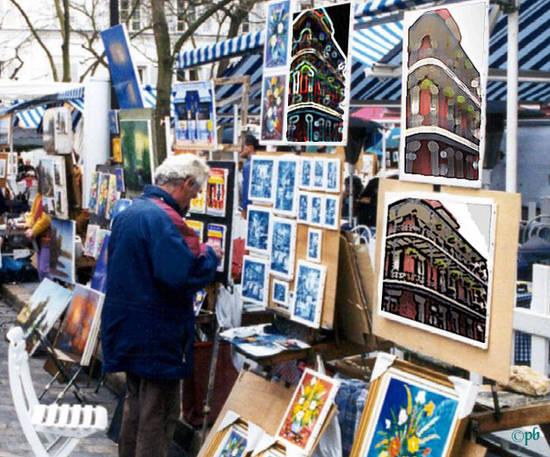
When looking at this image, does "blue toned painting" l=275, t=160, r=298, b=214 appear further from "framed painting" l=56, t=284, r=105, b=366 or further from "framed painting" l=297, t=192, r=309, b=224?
"framed painting" l=56, t=284, r=105, b=366

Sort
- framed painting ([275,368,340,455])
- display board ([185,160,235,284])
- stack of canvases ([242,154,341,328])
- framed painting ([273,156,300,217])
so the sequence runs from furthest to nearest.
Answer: display board ([185,160,235,284])
framed painting ([273,156,300,217])
stack of canvases ([242,154,341,328])
framed painting ([275,368,340,455])

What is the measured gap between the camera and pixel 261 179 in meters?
4.82

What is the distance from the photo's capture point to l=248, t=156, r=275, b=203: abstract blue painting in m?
4.76

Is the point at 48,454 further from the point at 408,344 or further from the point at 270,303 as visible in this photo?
the point at 408,344

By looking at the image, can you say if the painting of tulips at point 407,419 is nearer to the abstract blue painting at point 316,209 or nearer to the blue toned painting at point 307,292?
the blue toned painting at point 307,292

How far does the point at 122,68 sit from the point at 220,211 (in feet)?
7.30

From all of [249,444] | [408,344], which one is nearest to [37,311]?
[249,444]

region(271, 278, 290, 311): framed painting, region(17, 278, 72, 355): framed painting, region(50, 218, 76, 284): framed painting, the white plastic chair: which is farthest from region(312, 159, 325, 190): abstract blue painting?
region(50, 218, 76, 284): framed painting

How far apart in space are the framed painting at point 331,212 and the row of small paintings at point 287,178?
0.14 ft

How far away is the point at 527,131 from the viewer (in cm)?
1231

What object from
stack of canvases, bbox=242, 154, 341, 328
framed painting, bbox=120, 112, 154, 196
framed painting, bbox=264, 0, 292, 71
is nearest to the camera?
stack of canvases, bbox=242, 154, 341, 328

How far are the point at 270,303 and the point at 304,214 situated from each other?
1.91ft

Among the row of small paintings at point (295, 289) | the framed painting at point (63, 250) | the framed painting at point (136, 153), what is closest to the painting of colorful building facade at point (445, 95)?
the row of small paintings at point (295, 289)

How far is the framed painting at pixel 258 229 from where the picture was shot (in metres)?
4.81
